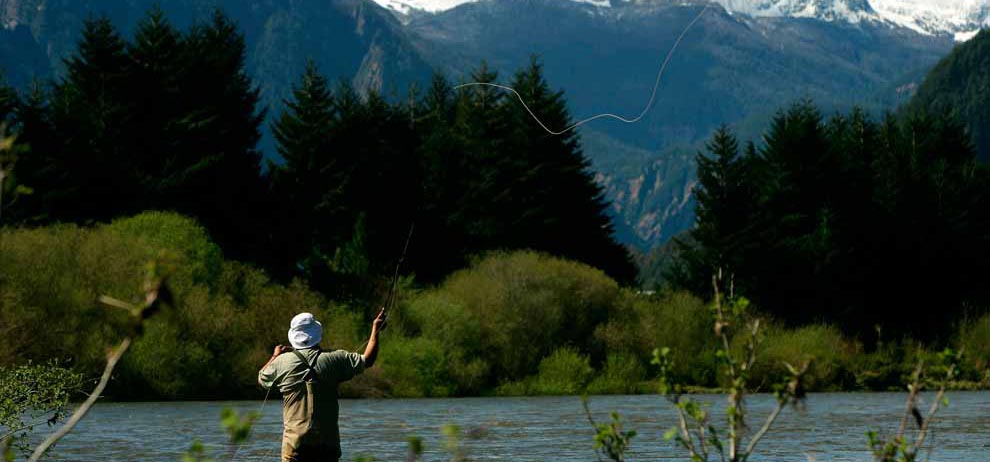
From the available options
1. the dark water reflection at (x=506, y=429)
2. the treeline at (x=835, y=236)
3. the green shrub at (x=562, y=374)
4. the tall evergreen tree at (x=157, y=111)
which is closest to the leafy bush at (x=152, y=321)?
the dark water reflection at (x=506, y=429)

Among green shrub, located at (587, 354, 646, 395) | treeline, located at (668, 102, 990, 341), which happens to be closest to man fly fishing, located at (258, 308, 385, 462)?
green shrub, located at (587, 354, 646, 395)

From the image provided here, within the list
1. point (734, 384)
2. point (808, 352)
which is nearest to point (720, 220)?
point (808, 352)

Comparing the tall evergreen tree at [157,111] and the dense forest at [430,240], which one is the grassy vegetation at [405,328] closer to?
the dense forest at [430,240]

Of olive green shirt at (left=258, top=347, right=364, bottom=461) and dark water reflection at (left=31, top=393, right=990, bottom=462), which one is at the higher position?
olive green shirt at (left=258, top=347, right=364, bottom=461)

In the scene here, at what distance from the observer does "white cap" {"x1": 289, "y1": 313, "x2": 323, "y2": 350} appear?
10.9 meters

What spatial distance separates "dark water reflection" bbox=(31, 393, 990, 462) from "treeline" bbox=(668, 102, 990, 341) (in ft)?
60.8

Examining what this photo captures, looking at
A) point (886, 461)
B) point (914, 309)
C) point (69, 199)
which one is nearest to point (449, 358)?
point (69, 199)

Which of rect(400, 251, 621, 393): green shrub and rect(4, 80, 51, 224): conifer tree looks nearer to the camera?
rect(4, 80, 51, 224): conifer tree

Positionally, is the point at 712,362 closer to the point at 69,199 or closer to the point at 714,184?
the point at 714,184

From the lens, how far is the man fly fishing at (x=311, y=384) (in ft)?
35.6

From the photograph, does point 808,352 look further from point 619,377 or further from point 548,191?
point 548,191

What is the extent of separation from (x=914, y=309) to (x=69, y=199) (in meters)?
38.7

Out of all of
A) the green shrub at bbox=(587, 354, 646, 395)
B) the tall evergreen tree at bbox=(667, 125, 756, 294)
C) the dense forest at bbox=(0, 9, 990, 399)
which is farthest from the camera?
the tall evergreen tree at bbox=(667, 125, 756, 294)

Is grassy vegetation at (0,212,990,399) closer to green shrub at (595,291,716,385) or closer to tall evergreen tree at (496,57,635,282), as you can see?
green shrub at (595,291,716,385)
